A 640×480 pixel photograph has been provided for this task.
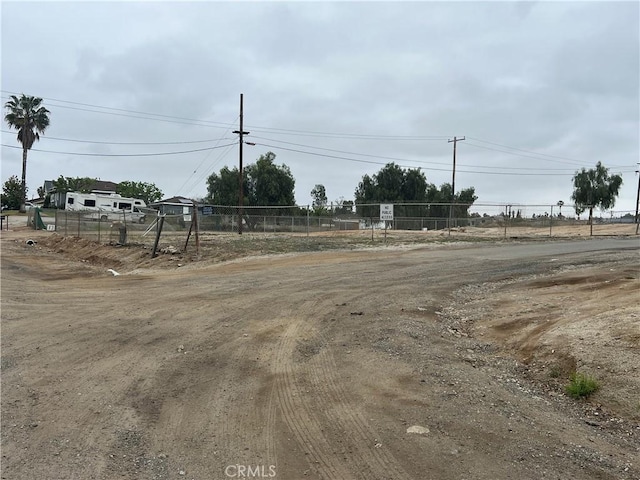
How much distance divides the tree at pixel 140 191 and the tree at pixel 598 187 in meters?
70.7

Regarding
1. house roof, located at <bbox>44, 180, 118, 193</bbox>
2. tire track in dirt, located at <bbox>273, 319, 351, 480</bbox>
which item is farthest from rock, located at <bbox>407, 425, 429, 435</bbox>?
house roof, located at <bbox>44, 180, 118, 193</bbox>

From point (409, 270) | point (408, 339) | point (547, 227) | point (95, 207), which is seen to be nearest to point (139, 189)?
point (95, 207)

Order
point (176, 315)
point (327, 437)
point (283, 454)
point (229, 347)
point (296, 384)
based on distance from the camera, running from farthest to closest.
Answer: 1. point (176, 315)
2. point (229, 347)
3. point (296, 384)
4. point (327, 437)
5. point (283, 454)

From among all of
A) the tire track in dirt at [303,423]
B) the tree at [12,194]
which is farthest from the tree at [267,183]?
the tire track in dirt at [303,423]

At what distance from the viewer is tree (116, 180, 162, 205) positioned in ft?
301

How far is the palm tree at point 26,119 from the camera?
61.4 meters

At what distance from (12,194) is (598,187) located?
88.2m

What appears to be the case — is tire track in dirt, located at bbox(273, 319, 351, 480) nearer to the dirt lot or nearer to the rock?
the dirt lot

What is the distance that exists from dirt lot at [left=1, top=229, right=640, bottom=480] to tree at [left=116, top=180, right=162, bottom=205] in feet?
280

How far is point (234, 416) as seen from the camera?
4812 mm

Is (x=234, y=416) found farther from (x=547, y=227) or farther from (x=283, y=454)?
(x=547, y=227)

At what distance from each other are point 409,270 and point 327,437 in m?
10.9

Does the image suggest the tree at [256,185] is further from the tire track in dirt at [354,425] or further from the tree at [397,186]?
the tire track in dirt at [354,425]

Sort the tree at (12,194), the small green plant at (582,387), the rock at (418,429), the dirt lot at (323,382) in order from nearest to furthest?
the dirt lot at (323,382), the rock at (418,429), the small green plant at (582,387), the tree at (12,194)
